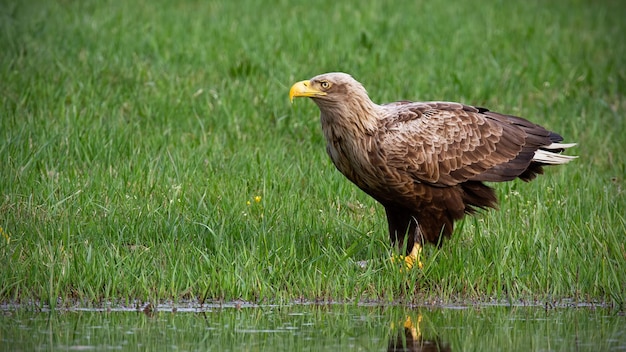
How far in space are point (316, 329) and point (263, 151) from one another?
431 cm

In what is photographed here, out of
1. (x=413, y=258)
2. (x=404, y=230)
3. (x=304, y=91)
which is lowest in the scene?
(x=413, y=258)

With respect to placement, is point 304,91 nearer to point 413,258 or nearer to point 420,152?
point 420,152

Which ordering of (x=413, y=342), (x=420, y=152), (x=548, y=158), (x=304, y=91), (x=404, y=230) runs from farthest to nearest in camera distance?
(x=548, y=158)
(x=404, y=230)
(x=420, y=152)
(x=304, y=91)
(x=413, y=342)

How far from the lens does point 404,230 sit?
8.16 meters

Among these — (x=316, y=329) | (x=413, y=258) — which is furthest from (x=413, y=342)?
(x=413, y=258)

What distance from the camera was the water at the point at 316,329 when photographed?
Answer: 5.91 meters

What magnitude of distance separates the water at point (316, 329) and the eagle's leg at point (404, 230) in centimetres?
99

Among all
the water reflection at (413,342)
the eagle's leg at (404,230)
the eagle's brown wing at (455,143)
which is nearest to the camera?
the water reflection at (413,342)

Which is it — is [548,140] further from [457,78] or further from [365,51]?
[365,51]

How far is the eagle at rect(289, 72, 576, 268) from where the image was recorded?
768 cm

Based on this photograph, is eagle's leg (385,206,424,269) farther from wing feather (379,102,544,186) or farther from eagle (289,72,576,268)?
wing feather (379,102,544,186)

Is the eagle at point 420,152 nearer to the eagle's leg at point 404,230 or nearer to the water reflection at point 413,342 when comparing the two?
the eagle's leg at point 404,230

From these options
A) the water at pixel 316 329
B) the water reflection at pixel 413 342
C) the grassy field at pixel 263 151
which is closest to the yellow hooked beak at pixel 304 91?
the grassy field at pixel 263 151

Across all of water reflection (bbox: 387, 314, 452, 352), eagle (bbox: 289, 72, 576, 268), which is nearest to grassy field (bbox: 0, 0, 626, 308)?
eagle (bbox: 289, 72, 576, 268)
